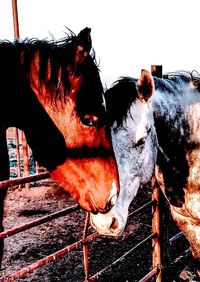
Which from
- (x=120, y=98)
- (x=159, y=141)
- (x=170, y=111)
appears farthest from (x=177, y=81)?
(x=120, y=98)

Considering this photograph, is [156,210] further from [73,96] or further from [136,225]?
[136,225]

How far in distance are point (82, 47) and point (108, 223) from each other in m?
1.06

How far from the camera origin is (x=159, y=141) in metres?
2.63

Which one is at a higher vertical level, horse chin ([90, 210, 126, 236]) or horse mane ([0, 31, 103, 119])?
horse mane ([0, 31, 103, 119])

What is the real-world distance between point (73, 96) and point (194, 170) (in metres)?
1.40

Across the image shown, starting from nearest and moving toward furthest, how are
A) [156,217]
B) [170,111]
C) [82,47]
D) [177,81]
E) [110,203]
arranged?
[82,47], [110,203], [170,111], [177,81], [156,217]

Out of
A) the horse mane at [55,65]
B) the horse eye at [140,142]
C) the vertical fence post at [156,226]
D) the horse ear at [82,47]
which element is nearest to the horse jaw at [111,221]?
the horse eye at [140,142]

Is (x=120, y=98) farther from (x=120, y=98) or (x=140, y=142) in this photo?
(x=140, y=142)

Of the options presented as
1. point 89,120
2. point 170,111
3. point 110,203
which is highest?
point 89,120

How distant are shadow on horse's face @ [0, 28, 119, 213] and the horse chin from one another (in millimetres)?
144

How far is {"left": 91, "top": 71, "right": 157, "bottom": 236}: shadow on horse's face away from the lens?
2.21 m

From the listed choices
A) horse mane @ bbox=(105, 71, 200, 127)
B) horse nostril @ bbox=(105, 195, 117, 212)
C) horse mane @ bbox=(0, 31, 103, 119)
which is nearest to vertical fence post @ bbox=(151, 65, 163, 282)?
horse mane @ bbox=(105, 71, 200, 127)

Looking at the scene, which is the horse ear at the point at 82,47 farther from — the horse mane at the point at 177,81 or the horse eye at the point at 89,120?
the horse mane at the point at 177,81

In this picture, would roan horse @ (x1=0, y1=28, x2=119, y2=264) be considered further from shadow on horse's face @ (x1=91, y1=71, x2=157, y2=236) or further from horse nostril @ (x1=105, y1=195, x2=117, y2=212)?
shadow on horse's face @ (x1=91, y1=71, x2=157, y2=236)
